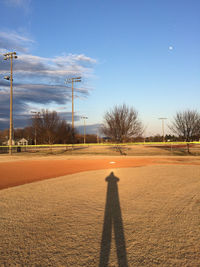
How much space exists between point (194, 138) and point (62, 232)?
2808 centimetres

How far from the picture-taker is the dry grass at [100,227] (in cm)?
329

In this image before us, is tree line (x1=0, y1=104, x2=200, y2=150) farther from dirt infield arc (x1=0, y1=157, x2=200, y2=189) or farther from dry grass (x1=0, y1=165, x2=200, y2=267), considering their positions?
dry grass (x1=0, y1=165, x2=200, y2=267)

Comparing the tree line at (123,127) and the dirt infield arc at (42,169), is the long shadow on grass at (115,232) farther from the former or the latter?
the tree line at (123,127)

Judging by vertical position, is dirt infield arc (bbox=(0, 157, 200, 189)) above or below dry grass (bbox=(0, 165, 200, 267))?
below

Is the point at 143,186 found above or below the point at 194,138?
below

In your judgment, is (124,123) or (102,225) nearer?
(102,225)

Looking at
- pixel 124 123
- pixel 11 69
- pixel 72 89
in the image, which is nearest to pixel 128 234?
pixel 124 123

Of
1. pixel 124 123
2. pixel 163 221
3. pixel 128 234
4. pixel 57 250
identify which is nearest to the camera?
pixel 57 250

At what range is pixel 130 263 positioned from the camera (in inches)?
123

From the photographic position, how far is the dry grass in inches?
130

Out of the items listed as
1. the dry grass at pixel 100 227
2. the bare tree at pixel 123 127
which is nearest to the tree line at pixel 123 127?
the bare tree at pixel 123 127

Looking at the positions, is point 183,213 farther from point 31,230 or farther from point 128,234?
point 31,230

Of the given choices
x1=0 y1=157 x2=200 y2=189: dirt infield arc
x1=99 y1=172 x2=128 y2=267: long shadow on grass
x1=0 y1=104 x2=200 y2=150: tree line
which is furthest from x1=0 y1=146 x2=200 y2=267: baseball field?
x1=0 y1=104 x2=200 y2=150: tree line

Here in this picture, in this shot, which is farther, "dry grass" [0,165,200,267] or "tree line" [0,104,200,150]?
"tree line" [0,104,200,150]
